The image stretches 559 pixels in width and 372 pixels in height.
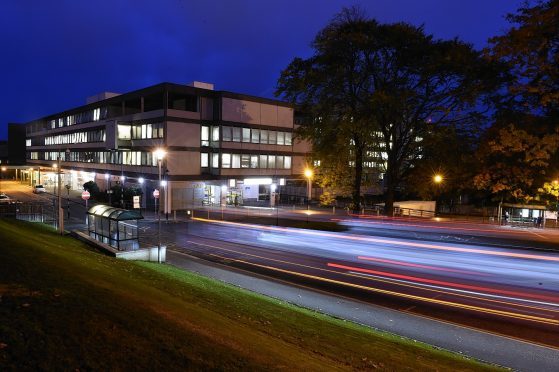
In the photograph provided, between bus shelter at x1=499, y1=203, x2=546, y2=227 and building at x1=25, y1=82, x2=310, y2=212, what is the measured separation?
23.9 metres

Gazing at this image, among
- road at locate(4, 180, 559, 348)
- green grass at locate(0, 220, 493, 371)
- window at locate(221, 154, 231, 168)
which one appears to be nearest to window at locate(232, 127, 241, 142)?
window at locate(221, 154, 231, 168)

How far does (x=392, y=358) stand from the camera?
31.4 feet

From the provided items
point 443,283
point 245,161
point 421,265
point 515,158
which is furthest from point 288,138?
point 443,283

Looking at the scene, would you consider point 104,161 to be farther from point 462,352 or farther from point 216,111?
point 462,352

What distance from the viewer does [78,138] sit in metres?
74.0

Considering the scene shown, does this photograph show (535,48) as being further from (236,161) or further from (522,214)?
(236,161)

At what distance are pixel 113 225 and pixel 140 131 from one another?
31.1 meters

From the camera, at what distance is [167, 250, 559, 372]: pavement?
35.9 feet

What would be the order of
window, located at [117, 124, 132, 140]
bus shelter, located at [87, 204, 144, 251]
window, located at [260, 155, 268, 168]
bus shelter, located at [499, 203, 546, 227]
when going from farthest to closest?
window, located at [260, 155, 268, 168] → window, located at [117, 124, 132, 140] → bus shelter, located at [499, 203, 546, 227] → bus shelter, located at [87, 204, 144, 251]

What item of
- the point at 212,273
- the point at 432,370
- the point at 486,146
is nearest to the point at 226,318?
the point at 432,370

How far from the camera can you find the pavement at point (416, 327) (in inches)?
431

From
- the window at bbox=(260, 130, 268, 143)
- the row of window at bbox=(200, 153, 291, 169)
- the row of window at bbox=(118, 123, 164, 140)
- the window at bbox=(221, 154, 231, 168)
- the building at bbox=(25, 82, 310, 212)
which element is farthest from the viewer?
the window at bbox=(260, 130, 268, 143)

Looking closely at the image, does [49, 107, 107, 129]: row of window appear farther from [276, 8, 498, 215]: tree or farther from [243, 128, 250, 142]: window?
[276, 8, 498, 215]: tree

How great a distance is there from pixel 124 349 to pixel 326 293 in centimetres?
1189
